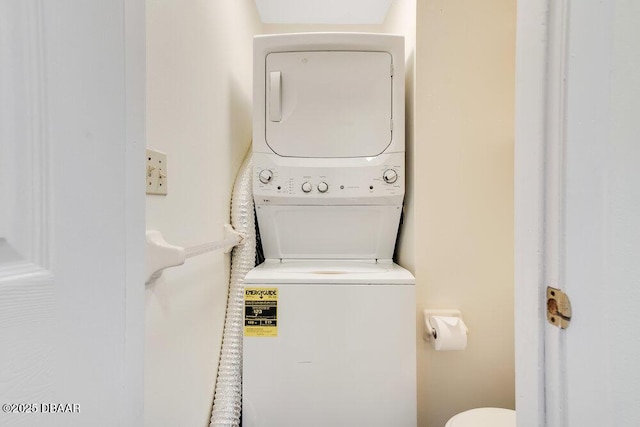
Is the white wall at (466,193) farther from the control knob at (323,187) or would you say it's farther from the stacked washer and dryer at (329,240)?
the control knob at (323,187)

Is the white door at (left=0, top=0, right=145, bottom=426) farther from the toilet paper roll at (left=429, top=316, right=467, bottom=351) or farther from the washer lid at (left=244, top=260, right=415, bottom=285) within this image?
the toilet paper roll at (left=429, top=316, right=467, bottom=351)

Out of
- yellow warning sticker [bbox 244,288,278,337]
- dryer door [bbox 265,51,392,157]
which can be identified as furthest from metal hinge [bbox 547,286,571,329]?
dryer door [bbox 265,51,392,157]

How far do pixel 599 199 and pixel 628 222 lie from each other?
0.16 feet

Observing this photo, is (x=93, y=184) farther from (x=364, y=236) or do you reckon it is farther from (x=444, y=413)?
(x=444, y=413)

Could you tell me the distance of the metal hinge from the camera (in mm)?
480

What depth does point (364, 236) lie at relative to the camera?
5.10 ft

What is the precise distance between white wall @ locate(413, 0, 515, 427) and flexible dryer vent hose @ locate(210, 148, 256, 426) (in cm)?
82

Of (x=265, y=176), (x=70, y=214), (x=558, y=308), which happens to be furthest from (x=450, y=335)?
(x=70, y=214)

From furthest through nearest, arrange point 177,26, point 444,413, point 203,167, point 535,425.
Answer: point 444,413 → point 203,167 → point 177,26 → point 535,425

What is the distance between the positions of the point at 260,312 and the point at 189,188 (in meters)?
0.58

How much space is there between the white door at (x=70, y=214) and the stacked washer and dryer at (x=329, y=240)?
76 centimetres

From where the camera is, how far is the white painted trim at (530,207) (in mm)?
522

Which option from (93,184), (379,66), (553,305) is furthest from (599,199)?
(379,66)

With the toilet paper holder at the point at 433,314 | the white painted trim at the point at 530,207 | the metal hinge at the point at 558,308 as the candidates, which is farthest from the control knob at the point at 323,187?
the metal hinge at the point at 558,308
